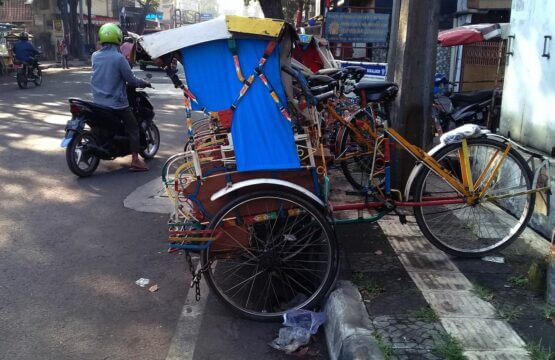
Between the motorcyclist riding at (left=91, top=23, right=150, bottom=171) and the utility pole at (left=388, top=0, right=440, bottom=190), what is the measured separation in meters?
3.77

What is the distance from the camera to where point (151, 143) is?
8.09 m

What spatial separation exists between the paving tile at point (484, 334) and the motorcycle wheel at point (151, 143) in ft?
18.9

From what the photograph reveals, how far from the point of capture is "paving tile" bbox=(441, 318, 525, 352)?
2.82m

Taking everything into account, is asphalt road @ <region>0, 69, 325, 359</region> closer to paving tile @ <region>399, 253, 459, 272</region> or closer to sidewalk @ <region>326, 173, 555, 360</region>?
sidewalk @ <region>326, 173, 555, 360</region>

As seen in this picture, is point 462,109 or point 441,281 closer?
point 441,281

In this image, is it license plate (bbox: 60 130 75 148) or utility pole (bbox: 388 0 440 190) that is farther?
license plate (bbox: 60 130 75 148)

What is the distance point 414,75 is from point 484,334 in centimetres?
259

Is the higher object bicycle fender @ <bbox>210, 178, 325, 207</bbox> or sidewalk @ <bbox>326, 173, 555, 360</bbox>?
bicycle fender @ <bbox>210, 178, 325, 207</bbox>

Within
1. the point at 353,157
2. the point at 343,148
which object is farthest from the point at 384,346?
the point at 343,148

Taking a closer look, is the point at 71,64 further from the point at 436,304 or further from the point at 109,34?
the point at 436,304

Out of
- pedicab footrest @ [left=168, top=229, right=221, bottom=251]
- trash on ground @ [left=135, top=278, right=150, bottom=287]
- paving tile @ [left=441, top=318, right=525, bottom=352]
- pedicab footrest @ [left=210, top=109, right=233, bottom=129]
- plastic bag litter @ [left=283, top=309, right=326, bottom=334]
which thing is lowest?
trash on ground @ [left=135, top=278, right=150, bottom=287]

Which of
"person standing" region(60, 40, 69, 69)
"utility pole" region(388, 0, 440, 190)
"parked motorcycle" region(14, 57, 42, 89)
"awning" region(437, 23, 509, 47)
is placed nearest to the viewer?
"utility pole" region(388, 0, 440, 190)

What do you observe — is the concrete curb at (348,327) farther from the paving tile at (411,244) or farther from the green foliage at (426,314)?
the paving tile at (411,244)

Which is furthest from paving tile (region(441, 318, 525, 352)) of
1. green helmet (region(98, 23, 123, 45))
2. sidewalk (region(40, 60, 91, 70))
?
sidewalk (region(40, 60, 91, 70))
